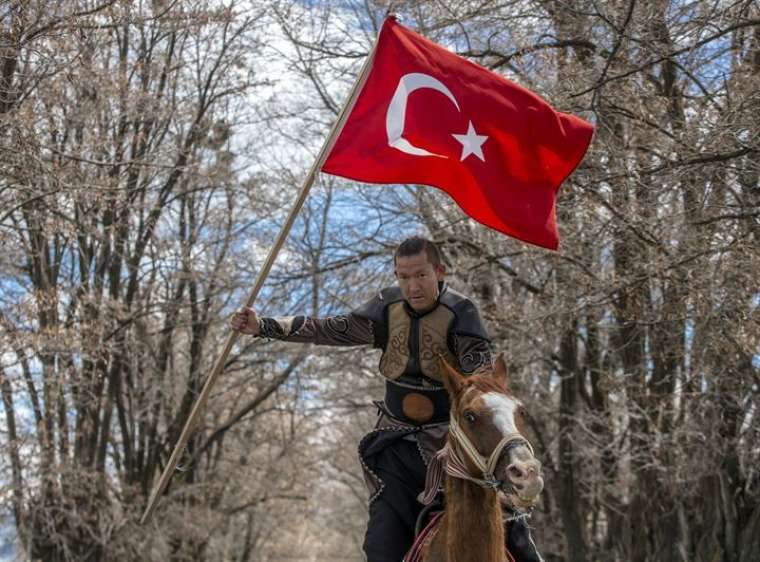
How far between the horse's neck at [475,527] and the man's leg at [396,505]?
0.96 meters

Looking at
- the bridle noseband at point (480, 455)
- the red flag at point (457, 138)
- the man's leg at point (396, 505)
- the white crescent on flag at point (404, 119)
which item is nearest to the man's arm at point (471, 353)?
the man's leg at point (396, 505)

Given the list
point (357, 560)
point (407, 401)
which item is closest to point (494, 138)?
point (407, 401)

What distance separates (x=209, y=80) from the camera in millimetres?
21984

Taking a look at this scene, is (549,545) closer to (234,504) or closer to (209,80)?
(234,504)

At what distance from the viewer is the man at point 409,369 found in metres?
6.07

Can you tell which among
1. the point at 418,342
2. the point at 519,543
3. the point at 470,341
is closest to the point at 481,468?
the point at 519,543

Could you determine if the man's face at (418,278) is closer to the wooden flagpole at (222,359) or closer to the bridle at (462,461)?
the wooden flagpole at (222,359)

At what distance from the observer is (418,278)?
20.0 ft

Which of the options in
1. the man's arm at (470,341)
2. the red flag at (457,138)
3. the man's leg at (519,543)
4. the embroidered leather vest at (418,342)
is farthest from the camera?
the red flag at (457,138)

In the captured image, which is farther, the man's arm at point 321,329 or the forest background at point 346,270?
the forest background at point 346,270

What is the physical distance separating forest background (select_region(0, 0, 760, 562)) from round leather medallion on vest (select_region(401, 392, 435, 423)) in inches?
180

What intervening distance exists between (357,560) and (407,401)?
1806 inches

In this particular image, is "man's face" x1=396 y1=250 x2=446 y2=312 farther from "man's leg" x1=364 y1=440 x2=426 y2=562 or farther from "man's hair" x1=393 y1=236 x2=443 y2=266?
"man's leg" x1=364 y1=440 x2=426 y2=562

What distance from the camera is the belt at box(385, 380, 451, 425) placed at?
6.15m
